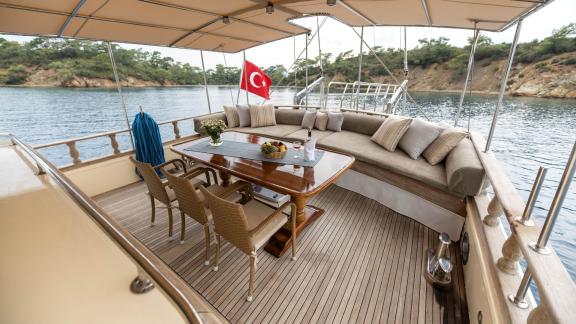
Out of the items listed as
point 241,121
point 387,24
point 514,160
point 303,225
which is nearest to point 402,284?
point 303,225

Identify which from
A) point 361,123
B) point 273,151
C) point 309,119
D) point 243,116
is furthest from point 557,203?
point 243,116

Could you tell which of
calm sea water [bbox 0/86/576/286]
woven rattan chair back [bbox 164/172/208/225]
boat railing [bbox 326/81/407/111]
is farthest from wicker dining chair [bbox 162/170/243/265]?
boat railing [bbox 326/81/407/111]

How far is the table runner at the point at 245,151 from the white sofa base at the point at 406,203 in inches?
31.3

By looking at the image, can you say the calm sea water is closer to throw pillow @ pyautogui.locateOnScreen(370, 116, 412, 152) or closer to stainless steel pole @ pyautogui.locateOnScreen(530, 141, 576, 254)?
throw pillow @ pyautogui.locateOnScreen(370, 116, 412, 152)

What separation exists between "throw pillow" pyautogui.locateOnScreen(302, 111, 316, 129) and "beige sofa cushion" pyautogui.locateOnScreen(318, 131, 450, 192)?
2.25 ft

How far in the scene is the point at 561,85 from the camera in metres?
7.10

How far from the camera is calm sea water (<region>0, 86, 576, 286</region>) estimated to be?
296cm

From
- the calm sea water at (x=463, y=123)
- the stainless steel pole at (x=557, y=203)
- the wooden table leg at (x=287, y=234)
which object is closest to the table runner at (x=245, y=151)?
the wooden table leg at (x=287, y=234)

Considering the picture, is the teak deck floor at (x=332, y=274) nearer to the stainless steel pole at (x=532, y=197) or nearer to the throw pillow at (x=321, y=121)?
the stainless steel pole at (x=532, y=197)

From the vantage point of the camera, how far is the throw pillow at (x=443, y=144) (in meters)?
2.47

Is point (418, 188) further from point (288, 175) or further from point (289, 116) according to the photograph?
point (289, 116)

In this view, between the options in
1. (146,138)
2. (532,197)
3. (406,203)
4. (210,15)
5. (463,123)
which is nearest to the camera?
(532,197)

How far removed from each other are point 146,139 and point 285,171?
2367mm

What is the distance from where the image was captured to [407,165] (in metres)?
2.51
